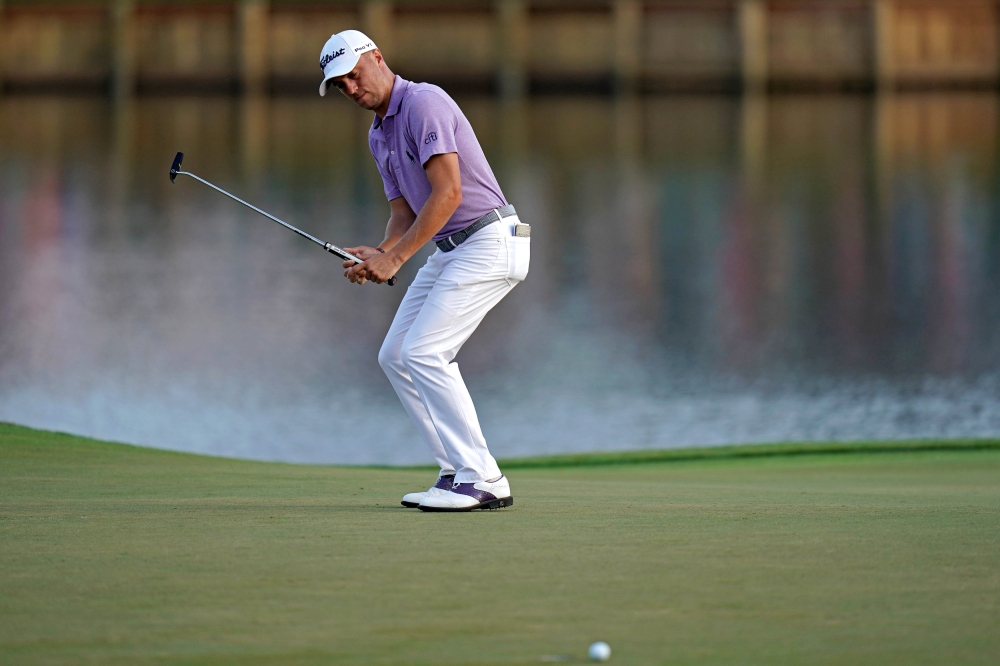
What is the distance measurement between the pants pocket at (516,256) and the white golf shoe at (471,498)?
0.83m

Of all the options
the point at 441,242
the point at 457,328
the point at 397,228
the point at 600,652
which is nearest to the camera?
the point at 600,652

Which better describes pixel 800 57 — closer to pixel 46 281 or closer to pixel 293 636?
pixel 46 281

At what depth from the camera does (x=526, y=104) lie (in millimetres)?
59812

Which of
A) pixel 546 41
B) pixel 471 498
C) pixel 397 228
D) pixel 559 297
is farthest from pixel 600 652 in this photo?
pixel 546 41

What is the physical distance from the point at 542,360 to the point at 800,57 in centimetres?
4531

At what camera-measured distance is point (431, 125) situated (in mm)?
5730

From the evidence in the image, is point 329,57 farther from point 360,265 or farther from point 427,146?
point 360,265

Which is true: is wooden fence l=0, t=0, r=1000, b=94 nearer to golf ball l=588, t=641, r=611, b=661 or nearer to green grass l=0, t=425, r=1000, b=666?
green grass l=0, t=425, r=1000, b=666

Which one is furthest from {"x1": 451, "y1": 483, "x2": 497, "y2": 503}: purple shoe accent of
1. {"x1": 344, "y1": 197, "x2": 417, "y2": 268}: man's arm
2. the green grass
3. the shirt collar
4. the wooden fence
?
the wooden fence

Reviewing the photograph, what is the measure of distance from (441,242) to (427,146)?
501mm

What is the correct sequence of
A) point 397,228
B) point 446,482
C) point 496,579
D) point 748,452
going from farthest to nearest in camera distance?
point 748,452 → point 397,228 → point 446,482 → point 496,579

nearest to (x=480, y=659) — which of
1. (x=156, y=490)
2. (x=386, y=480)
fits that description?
(x=156, y=490)

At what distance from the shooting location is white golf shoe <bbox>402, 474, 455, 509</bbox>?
6.04 metres

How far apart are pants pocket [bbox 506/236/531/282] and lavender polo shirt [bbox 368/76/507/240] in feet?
0.54
